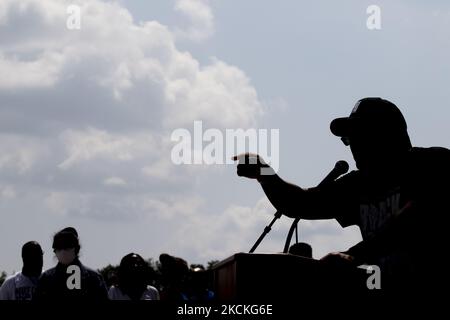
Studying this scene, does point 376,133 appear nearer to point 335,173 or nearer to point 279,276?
point 335,173

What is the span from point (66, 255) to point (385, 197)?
3.88 m

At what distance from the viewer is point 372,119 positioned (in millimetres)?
4945

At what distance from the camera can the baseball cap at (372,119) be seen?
4945mm

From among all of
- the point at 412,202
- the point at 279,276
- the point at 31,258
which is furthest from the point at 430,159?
the point at 31,258

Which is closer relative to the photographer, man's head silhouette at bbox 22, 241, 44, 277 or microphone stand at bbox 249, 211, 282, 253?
microphone stand at bbox 249, 211, 282, 253

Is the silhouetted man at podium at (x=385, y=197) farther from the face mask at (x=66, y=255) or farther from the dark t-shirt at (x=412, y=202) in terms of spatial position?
the face mask at (x=66, y=255)

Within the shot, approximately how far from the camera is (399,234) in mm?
4367

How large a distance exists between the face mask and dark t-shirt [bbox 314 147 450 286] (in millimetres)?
3479

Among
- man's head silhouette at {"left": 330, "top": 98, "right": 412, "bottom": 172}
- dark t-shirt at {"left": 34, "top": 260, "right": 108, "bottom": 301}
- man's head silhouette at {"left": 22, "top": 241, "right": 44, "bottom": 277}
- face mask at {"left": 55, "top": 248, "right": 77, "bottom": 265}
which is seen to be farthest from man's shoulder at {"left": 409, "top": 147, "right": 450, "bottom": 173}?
man's head silhouette at {"left": 22, "top": 241, "right": 44, "bottom": 277}

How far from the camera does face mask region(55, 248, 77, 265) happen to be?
309 inches

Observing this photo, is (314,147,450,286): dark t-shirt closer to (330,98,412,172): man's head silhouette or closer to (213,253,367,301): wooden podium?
(330,98,412,172): man's head silhouette
